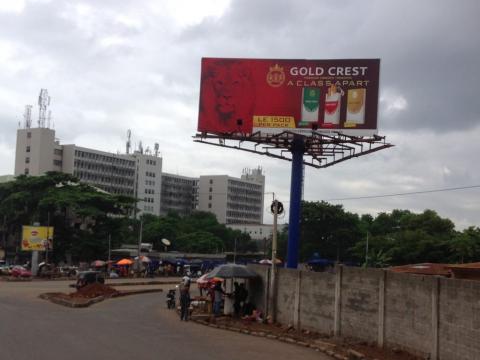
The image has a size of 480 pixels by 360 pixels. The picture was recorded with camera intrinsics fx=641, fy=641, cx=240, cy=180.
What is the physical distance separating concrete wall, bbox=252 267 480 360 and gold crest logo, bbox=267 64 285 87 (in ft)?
44.7

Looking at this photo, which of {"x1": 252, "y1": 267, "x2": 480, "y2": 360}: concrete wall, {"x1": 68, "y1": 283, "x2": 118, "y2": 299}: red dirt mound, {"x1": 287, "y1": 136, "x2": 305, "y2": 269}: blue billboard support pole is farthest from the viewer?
{"x1": 68, "y1": 283, "x2": 118, "y2": 299}: red dirt mound

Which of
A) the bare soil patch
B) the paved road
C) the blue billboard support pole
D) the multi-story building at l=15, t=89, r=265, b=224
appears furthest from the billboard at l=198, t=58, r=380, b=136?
the multi-story building at l=15, t=89, r=265, b=224

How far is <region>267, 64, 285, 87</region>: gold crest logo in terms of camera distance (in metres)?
34.1

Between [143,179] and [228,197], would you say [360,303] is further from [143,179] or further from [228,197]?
[228,197]

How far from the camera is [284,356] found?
52.4 feet

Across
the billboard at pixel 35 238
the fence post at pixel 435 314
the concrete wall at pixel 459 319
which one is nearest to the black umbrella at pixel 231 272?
the fence post at pixel 435 314

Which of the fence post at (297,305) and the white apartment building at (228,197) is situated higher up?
the white apartment building at (228,197)

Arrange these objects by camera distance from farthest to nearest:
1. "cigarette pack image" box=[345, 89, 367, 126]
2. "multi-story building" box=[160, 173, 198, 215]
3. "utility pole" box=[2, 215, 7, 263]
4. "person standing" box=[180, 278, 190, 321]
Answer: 1. "multi-story building" box=[160, 173, 198, 215]
2. "utility pole" box=[2, 215, 7, 263]
3. "cigarette pack image" box=[345, 89, 367, 126]
4. "person standing" box=[180, 278, 190, 321]

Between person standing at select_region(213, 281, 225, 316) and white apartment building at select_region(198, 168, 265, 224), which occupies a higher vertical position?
white apartment building at select_region(198, 168, 265, 224)

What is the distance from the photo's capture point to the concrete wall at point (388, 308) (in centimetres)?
1338

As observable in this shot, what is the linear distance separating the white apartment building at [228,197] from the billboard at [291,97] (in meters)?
134

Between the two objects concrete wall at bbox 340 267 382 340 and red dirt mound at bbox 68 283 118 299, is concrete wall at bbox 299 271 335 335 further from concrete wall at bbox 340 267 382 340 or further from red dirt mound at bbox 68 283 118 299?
red dirt mound at bbox 68 283 118 299

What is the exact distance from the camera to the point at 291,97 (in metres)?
33.8

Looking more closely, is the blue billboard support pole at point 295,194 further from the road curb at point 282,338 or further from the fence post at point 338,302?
the fence post at point 338,302
